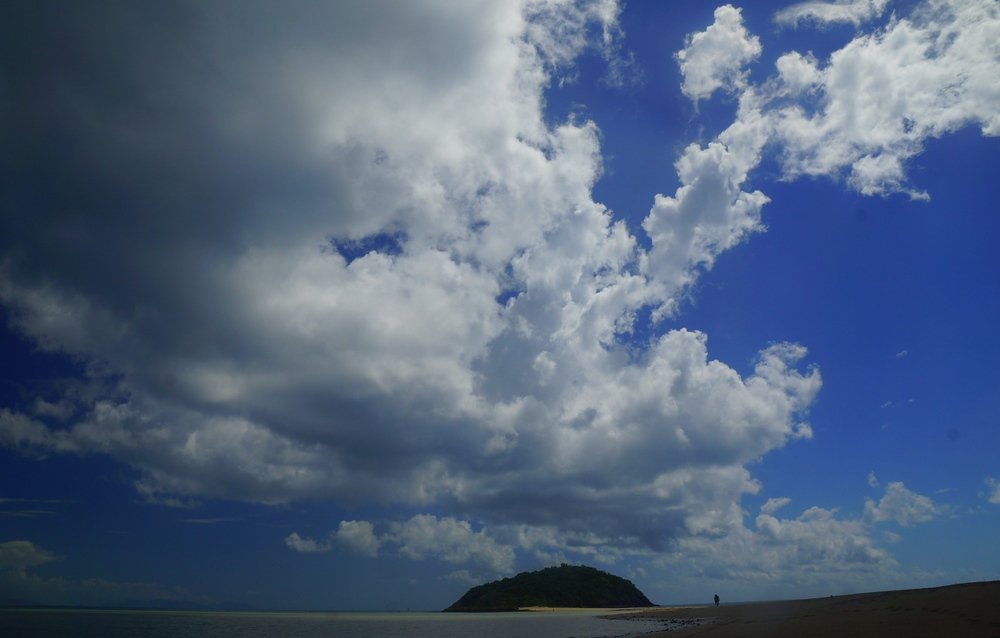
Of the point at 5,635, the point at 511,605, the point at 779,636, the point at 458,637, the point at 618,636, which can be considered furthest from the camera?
the point at 511,605

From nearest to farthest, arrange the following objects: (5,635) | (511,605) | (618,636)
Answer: (618,636), (5,635), (511,605)

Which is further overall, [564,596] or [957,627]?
[564,596]

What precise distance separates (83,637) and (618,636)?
55.4 metres

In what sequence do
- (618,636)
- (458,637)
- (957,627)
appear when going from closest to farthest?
(957,627) → (618,636) → (458,637)

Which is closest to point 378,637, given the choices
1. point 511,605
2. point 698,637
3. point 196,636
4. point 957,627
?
point 196,636

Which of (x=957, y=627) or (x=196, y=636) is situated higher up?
(x=957, y=627)

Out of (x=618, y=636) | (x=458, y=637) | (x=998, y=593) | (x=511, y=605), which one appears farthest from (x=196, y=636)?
(x=511, y=605)

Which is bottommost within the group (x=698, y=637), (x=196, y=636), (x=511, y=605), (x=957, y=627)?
(x=511, y=605)

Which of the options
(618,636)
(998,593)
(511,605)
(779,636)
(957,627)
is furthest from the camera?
(511,605)

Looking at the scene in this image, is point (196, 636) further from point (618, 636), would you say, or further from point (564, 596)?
point (564, 596)

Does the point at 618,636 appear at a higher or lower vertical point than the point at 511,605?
higher

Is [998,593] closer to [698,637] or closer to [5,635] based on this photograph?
[698,637]

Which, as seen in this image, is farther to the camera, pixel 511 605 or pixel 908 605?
pixel 511 605

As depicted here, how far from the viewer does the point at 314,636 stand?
64.8 meters
